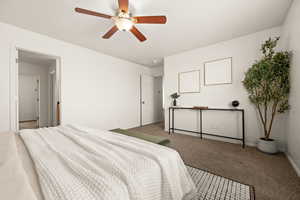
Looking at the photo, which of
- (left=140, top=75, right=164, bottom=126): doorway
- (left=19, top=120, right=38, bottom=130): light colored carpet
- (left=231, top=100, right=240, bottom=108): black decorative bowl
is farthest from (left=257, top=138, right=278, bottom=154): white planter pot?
(left=19, top=120, right=38, bottom=130): light colored carpet

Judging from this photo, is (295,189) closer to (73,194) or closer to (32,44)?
(73,194)

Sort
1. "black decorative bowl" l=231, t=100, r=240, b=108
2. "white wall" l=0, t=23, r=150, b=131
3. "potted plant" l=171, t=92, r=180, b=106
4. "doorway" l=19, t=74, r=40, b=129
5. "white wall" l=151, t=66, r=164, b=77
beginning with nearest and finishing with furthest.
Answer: "white wall" l=0, t=23, r=150, b=131 → "black decorative bowl" l=231, t=100, r=240, b=108 → "potted plant" l=171, t=92, r=180, b=106 → "doorway" l=19, t=74, r=40, b=129 → "white wall" l=151, t=66, r=164, b=77

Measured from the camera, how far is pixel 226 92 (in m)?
2.90

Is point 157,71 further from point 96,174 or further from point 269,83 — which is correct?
point 96,174

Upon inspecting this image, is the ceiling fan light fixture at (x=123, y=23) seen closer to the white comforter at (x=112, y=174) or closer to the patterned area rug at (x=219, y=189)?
the white comforter at (x=112, y=174)

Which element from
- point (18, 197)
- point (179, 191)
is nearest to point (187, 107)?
point (179, 191)

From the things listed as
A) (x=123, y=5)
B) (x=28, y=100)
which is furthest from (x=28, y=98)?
(x=123, y=5)

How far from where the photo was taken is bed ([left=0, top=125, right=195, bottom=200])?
56 cm

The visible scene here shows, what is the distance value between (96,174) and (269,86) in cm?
303

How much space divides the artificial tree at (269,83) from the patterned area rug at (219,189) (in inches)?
60.2

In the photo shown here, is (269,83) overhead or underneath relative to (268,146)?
overhead

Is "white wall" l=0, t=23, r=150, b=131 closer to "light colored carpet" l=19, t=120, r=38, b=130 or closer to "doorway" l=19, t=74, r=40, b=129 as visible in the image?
"light colored carpet" l=19, t=120, r=38, b=130

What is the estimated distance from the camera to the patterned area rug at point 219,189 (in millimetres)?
1277

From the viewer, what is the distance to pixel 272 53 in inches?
84.9
